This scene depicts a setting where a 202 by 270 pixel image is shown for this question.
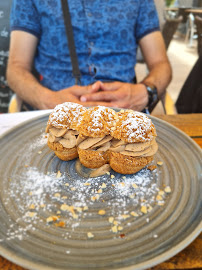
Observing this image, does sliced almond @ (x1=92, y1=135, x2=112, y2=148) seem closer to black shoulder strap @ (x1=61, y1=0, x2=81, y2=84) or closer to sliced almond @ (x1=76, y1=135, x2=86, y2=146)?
sliced almond @ (x1=76, y1=135, x2=86, y2=146)

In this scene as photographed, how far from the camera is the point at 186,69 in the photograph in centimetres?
469

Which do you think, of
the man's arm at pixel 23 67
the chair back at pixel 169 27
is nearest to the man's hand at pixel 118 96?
the man's arm at pixel 23 67

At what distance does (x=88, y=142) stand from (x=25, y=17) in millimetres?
1096

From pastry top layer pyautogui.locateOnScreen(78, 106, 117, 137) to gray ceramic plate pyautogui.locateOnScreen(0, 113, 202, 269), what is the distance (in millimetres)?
142

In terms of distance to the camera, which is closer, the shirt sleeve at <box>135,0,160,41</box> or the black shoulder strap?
the black shoulder strap

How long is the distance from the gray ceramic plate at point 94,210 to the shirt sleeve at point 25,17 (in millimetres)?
895

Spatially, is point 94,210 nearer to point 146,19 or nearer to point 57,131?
point 57,131

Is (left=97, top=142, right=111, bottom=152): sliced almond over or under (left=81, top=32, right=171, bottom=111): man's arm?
under

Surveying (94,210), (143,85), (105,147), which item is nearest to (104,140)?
(105,147)

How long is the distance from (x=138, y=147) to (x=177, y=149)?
0.64 feet

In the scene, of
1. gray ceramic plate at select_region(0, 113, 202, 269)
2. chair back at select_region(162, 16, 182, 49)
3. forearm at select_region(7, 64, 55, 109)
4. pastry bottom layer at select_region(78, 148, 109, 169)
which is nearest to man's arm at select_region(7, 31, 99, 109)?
forearm at select_region(7, 64, 55, 109)

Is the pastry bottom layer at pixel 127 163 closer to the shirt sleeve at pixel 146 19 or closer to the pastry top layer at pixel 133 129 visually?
the pastry top layer at pixel 133 129

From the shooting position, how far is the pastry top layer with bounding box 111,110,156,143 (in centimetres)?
71

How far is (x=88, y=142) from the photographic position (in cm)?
76
